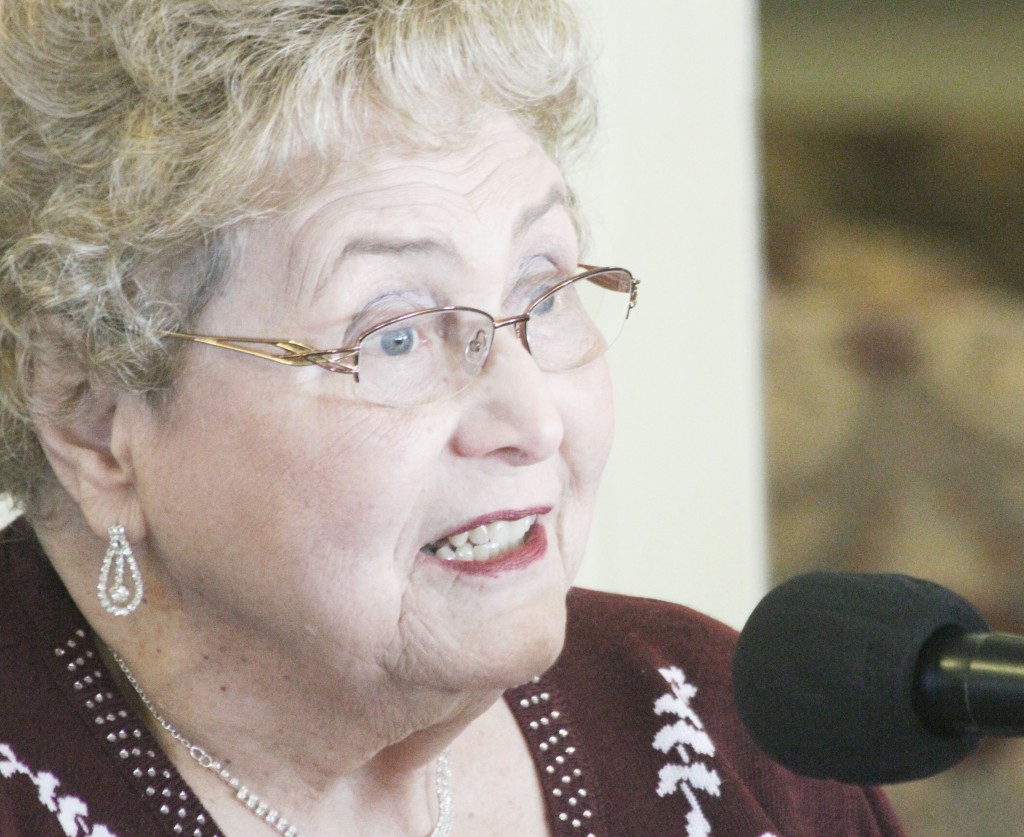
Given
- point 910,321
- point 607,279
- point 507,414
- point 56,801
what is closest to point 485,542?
point 507,414

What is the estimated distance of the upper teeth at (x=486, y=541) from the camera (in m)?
1.32

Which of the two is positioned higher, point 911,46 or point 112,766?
point 911,46

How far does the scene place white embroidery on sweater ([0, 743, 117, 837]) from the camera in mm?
1336

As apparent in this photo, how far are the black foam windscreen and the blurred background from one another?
2.29m

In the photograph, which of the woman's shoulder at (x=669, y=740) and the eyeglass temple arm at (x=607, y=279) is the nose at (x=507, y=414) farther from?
the woman's shoulder at (x=669, y=740)

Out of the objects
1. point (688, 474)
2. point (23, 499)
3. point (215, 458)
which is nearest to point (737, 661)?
point (215, 458)

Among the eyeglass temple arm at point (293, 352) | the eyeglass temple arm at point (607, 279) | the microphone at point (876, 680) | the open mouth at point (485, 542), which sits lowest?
the microphone at point (876, 680)

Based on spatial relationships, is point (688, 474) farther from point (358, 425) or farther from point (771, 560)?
point (358, 425)

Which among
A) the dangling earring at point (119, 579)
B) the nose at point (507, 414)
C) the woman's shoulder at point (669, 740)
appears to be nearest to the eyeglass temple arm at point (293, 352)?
the nose at point (507, 414)

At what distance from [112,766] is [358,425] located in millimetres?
427

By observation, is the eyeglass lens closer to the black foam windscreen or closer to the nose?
the nose

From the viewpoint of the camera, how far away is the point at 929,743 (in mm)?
888

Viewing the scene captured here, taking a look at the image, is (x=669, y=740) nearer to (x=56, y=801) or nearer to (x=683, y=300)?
(x=56, y=801)

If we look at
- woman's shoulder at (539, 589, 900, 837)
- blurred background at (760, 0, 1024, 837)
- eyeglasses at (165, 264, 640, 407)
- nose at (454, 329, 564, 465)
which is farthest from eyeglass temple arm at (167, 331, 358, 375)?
blurred background at (760, 0, 1024, 837)
